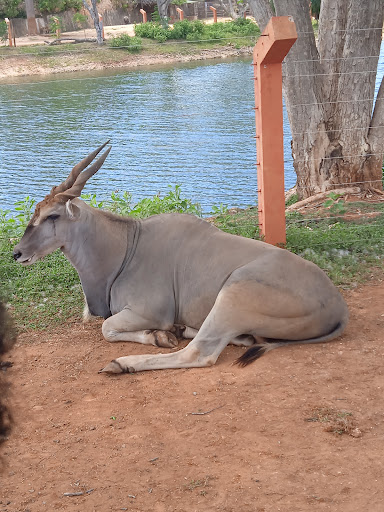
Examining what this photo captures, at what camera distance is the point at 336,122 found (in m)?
7.07

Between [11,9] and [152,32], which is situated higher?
[11,9]

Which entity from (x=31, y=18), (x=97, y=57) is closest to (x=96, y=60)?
(x=97, y=57)

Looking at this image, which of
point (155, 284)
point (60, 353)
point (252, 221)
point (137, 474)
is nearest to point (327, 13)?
point (252, 221)

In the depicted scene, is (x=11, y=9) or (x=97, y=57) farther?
(x=11, y=9)

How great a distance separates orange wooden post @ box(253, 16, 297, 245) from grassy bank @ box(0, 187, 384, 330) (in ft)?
0.80

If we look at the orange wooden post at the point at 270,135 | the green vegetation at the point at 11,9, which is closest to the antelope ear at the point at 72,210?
the orange wooden post at the point at 270,135

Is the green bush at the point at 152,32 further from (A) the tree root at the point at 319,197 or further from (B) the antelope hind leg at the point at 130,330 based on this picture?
(B) the antelope hind leg at the point at 130,330

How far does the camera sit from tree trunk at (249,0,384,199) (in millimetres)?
6887

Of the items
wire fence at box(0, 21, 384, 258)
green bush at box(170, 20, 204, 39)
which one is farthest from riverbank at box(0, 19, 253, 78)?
wire fence at box(0, 21, 384, 258)

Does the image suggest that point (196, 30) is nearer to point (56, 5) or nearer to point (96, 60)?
point (96, 60)

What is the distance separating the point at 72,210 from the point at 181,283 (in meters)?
0.86

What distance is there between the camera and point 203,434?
11.1 feet

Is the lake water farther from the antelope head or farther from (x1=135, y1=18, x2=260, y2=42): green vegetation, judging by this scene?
(x1=135, y1=18, x2=260, y2=42): green vegetation

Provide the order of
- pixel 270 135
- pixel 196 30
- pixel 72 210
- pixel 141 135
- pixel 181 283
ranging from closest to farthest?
pixel 181 283
pixel 72 210
pixel 270 135
pixel 141 135
pixel 196 30
